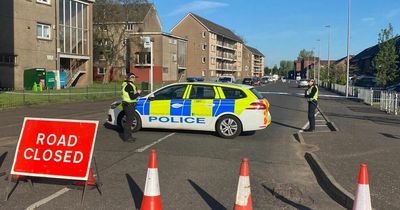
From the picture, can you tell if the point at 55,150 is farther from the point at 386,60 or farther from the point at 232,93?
the point at 386,60

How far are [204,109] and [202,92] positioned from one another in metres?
0.48

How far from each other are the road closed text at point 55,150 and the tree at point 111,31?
2200 inches

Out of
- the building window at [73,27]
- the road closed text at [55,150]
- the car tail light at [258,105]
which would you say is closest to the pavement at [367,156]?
the car tail light at [258,105]

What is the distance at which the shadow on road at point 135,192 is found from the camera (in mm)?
5781

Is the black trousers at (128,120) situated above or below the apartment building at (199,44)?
below

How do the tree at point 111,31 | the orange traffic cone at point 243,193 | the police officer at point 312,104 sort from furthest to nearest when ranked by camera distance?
the tree at point 111,31 → the police officer at point 312,104 → the orange traffic cone at point 243,193

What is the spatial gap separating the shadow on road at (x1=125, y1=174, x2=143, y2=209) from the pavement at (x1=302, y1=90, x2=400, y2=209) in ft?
9.47

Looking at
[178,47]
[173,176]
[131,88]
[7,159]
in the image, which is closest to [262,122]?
[131,88]

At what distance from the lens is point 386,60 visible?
36.4 metres

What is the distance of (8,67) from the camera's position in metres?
37.0

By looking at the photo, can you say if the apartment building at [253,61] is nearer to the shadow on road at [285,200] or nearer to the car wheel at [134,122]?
the car wheel at [134,122]

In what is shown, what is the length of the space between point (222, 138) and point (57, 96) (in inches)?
709

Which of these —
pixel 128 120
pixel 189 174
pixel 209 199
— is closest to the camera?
pixel 209 199

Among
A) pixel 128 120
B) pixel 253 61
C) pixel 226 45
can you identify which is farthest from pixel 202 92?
pixel 253 61
